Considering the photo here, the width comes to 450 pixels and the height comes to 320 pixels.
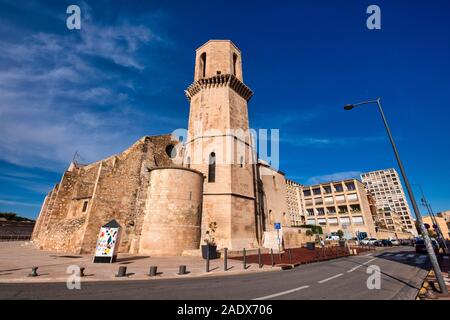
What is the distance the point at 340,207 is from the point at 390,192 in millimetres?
73217

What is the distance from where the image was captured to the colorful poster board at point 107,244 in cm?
1090

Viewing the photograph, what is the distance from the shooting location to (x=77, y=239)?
15391mm

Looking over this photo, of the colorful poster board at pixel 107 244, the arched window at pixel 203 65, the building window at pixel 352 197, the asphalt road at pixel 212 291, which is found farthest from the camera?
the building window at pixel 352 197

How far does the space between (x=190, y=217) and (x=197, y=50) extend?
19.8 metres

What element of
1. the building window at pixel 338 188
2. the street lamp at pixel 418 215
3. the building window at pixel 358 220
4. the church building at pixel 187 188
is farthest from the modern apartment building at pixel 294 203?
the street lamp at pixel 418 215

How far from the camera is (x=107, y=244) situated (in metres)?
11.1

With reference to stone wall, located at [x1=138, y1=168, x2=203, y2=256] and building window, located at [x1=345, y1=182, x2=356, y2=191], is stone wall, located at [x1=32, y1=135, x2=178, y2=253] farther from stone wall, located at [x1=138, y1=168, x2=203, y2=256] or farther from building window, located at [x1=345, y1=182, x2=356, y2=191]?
building window, located at [x1=345, y1=182, x2=356, y2=191]

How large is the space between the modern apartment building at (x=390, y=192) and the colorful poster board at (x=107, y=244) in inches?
4504

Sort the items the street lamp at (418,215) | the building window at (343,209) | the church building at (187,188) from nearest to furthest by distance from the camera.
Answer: the street lamp at (418,215), the church building at (187,188), the building window at (343,209)

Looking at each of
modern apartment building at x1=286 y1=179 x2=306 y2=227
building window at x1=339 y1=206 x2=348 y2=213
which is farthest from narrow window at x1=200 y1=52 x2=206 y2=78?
modern apartment building at x1=286 y1=179 x2=306 y2=227

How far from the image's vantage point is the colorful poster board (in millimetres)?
10900

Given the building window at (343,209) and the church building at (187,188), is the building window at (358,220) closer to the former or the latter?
the building window at (343,209)

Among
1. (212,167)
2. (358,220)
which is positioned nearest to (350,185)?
(358,220)
